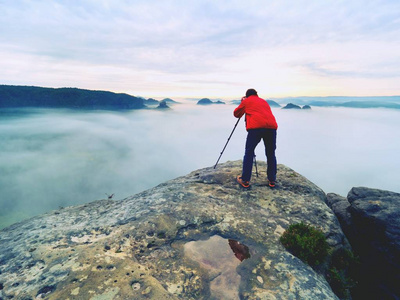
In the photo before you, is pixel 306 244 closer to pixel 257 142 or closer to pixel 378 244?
pixel 378 244

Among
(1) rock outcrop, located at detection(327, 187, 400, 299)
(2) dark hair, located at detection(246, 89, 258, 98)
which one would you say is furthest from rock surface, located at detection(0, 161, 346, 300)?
(2) dark hair, located at detection(246, 89, 258, 98)

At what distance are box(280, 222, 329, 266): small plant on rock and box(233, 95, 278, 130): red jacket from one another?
4444 millimetres

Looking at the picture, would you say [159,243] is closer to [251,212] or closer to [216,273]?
[216,273]

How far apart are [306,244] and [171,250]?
13.3ft

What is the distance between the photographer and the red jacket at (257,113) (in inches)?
357

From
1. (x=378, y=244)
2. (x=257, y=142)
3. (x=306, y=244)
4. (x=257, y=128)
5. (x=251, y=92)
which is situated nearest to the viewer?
(x=306, y=244)

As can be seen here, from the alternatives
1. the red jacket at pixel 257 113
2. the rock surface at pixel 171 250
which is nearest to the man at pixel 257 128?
the red jacket at pixel 257 113

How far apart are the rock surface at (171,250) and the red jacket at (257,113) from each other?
318cm

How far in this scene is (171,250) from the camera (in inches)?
229

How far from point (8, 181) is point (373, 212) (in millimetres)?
170173

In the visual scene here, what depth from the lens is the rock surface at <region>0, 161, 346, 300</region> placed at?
444cm

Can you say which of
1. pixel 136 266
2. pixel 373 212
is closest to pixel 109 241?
pixel 136 266

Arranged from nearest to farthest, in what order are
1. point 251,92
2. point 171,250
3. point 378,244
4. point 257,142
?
point 171,250 → point 378,244 → point 257,142 → point 251,92

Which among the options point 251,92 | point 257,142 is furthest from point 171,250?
point 251,92
